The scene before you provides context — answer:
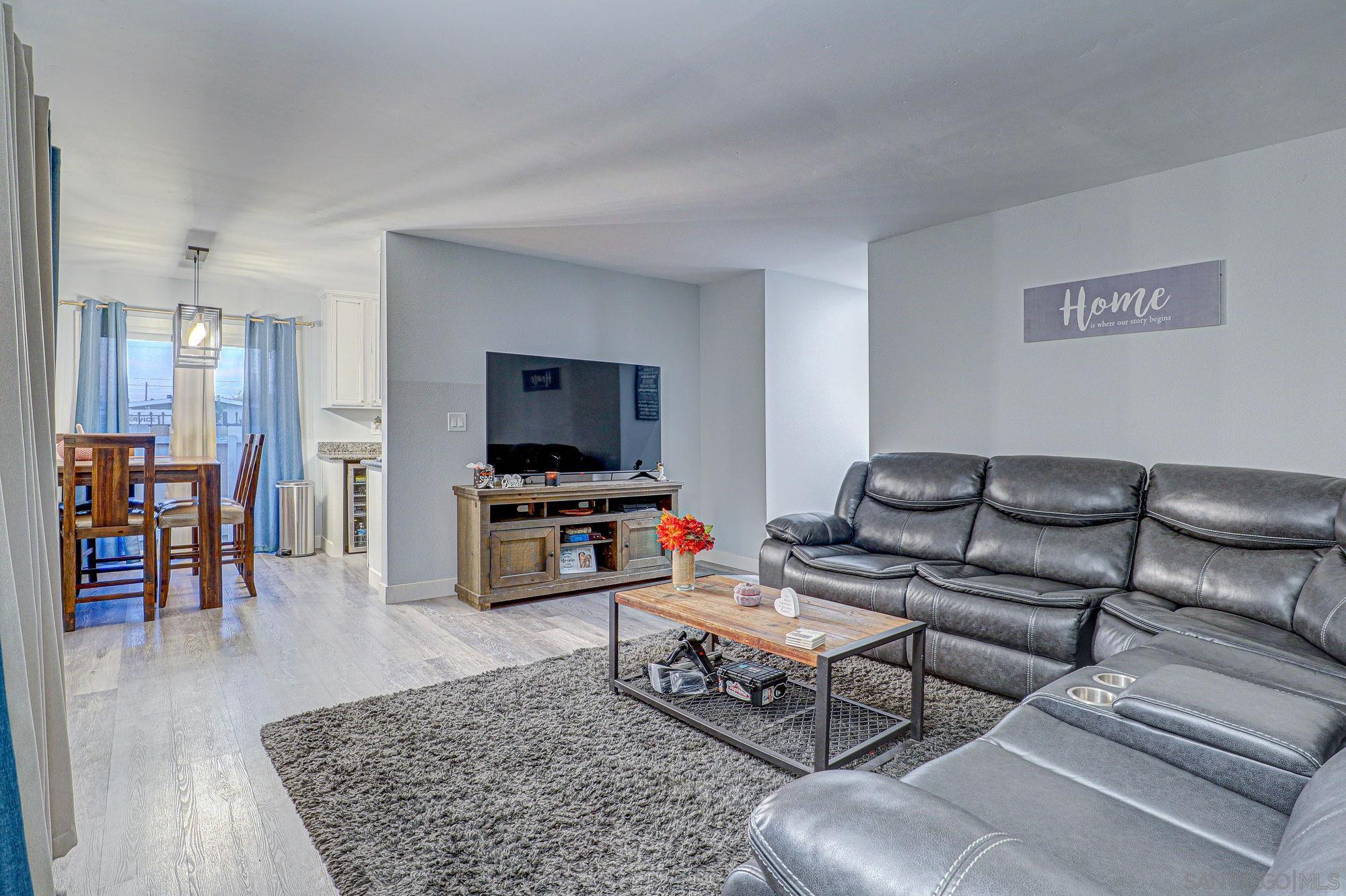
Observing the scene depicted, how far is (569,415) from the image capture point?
16.6 ft

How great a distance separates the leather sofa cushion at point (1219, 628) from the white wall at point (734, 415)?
3.00 m

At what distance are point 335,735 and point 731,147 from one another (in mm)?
2874

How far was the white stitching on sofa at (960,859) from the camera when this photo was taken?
0.70 meters

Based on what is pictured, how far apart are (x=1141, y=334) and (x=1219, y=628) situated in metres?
1.74

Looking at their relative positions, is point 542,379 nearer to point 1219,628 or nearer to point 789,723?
point 789,723

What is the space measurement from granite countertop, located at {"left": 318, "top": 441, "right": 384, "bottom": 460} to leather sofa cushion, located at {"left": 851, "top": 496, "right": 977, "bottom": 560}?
4.41m

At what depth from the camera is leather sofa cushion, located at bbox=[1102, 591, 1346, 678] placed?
2.01 metres

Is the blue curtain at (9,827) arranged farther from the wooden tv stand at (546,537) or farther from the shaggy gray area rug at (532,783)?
the wooden tv stand at (546,537)

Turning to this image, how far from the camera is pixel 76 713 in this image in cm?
261

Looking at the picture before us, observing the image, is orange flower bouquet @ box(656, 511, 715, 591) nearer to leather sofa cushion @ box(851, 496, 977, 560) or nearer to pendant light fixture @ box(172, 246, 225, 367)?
leather sofa cushion @ box(851, 496, 977, 560)

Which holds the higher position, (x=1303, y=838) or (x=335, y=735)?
(x=1303, y=838)

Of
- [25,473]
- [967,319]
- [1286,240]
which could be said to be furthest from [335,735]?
[1286,240]

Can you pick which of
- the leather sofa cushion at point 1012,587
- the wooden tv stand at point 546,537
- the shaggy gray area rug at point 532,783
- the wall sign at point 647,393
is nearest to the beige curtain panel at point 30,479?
the shaggy gray area rug at point 532,783

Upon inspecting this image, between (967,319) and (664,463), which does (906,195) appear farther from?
(664,463)
